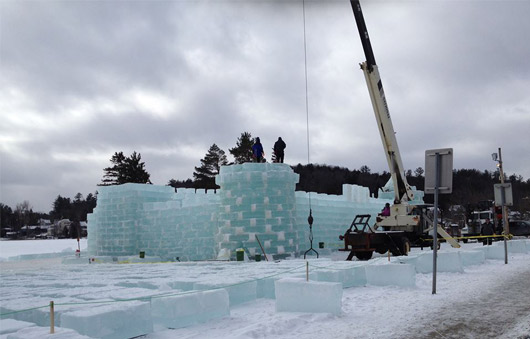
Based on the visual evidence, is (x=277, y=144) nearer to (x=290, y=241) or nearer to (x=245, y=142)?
(x=290, y=241)

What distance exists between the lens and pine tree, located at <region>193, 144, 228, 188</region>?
67.6m

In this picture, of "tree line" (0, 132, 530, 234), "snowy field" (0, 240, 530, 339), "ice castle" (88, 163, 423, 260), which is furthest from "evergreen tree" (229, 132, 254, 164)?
"snowy field" (0, 240, 530, 339)

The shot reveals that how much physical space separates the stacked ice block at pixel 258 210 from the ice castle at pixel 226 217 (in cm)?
4

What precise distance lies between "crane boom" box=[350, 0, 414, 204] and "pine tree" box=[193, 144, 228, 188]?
1947 inches

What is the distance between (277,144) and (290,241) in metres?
4.33

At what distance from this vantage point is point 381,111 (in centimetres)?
1817

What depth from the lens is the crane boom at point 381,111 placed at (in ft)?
58.3

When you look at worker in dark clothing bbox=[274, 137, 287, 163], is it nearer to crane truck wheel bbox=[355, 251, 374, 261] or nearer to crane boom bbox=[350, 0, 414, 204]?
crane boom bbox=[350, 0, 414, 204]

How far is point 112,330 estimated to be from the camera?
582 centimetres

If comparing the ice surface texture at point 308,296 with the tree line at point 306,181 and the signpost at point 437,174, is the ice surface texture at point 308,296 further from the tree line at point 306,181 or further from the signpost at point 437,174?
the tree line at point 306,181

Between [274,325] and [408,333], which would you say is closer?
[408,333]

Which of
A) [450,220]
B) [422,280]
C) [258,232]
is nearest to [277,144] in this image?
[258,232]

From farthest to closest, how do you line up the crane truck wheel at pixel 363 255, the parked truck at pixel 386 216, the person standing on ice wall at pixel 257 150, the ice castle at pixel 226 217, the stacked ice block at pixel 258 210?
1. the person standing on ice wall at pixel 257 150
2. the ice castle at pixel 226 217
3. the stacked ice block at pixel 258 210
4. the crane truck wheel at pixel 363 255
5. the parked truck at pixel 386 216

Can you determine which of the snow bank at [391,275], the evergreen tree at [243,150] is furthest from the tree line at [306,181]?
the snow bank at [391,275]
